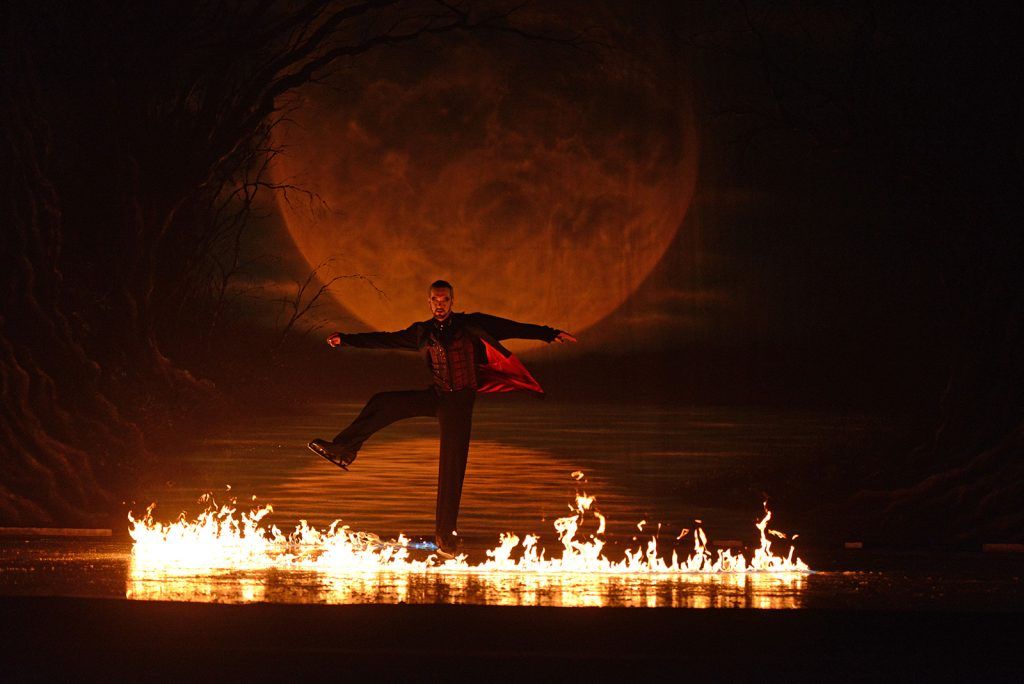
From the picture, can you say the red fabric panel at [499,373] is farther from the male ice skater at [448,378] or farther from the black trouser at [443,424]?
the black trouser at [443,424]

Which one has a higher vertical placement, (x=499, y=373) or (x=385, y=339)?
(x=385, y=339)

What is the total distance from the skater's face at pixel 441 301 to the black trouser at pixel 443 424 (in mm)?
560

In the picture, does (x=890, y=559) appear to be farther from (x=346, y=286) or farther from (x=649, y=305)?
(x=346, y=286)

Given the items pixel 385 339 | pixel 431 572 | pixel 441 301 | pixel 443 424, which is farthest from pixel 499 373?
pixel 431 572

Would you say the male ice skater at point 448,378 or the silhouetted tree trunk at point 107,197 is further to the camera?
the silhouetted tree trunk at point 107,197

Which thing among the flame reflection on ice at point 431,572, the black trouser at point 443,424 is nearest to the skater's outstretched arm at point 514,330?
the black trouser at point 443,424

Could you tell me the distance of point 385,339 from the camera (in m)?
10.8

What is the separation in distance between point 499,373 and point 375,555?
158 cm

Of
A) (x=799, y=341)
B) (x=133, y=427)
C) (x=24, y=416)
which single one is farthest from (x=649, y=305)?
(x=24, y=416)

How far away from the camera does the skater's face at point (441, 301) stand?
10453 mm

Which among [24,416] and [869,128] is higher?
[869,128]

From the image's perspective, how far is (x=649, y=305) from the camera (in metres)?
19.0

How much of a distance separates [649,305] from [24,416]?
8013mm

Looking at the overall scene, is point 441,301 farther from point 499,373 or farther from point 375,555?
point 375,555
